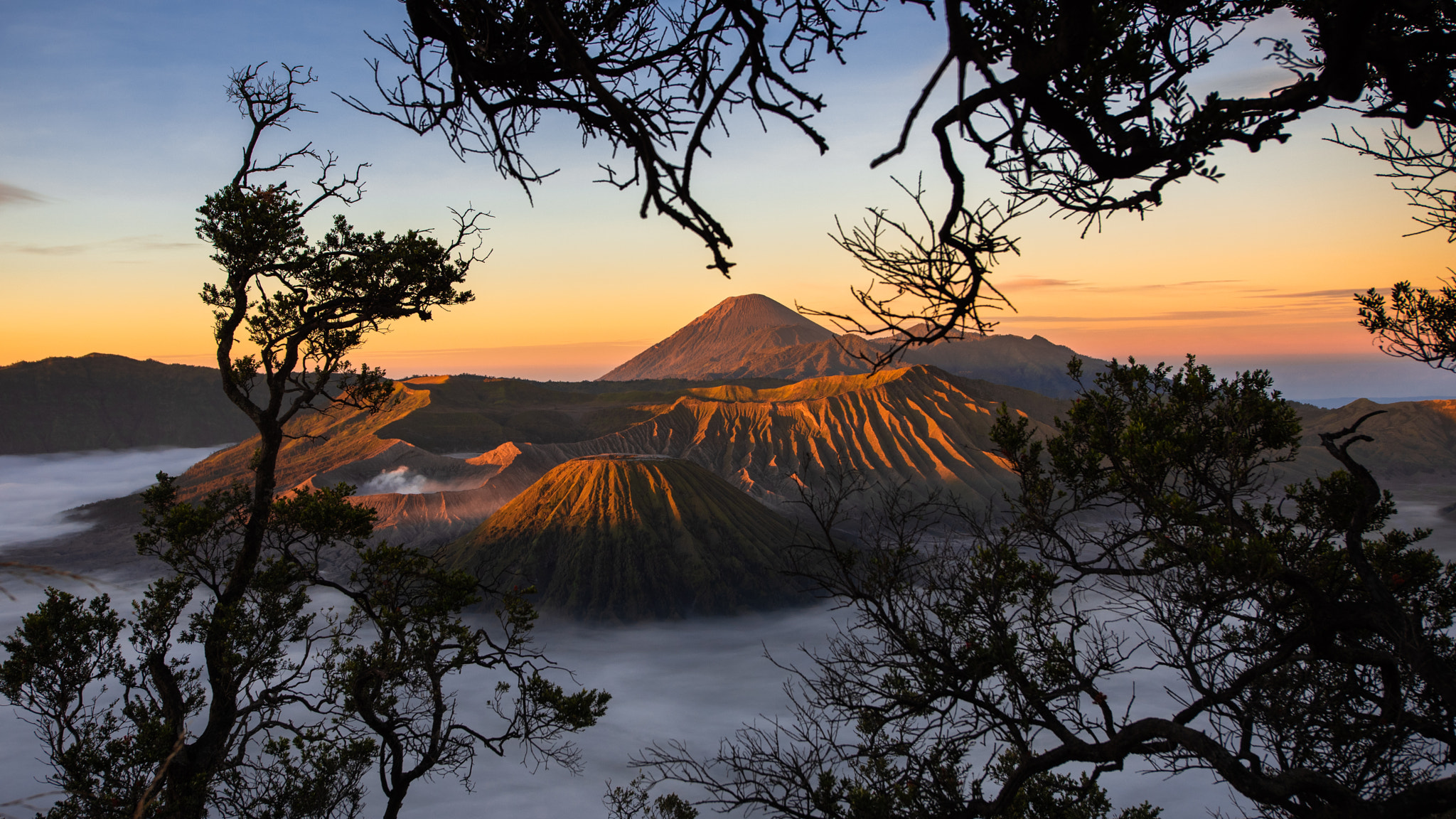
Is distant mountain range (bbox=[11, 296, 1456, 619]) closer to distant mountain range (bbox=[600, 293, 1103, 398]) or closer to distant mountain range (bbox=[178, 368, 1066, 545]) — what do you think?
distant mountain range (bbox=[178, 368, 1066, 545])

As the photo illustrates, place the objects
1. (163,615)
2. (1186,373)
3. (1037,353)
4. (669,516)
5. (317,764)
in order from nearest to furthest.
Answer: (1186,373) → (163,615) → (317,764) → (669,516) → (1037,353)

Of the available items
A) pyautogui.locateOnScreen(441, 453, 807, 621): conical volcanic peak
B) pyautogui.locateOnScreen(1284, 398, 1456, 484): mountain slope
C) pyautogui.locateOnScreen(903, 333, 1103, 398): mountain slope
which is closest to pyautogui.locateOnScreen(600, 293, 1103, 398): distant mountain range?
pyautogui.locateOnScreen(903, 333, 1103, 398): mountain slope

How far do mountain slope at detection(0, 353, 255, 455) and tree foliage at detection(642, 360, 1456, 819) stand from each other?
15308cm

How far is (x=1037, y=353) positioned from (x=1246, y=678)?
194 m

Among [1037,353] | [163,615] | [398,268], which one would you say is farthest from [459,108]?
[1037,353]

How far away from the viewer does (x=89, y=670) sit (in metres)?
7.77

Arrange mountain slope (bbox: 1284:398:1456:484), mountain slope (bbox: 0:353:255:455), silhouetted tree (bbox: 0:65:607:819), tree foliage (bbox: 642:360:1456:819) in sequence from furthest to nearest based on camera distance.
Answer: mountain slope (bbox: 0:353:255:455)
mountain slope (bbox: 1284:398:1456:484)
silhouetted tree (bbox: 0:65:607:819)
tree foliage (bbox: 642:360:1456:819)

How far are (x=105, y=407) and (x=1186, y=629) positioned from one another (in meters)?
161

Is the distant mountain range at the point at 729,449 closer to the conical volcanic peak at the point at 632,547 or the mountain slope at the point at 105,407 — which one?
the conical volcanic peak at the point at 632,547

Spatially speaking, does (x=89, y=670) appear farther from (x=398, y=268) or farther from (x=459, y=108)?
(x=459, y=108)

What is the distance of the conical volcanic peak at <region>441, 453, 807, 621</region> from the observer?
47.7 meters

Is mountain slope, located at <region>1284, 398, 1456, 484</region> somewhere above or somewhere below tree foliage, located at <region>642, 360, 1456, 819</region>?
below

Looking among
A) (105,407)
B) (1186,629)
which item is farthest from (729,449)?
(105,407)

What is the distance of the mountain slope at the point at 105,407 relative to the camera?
123 meters
